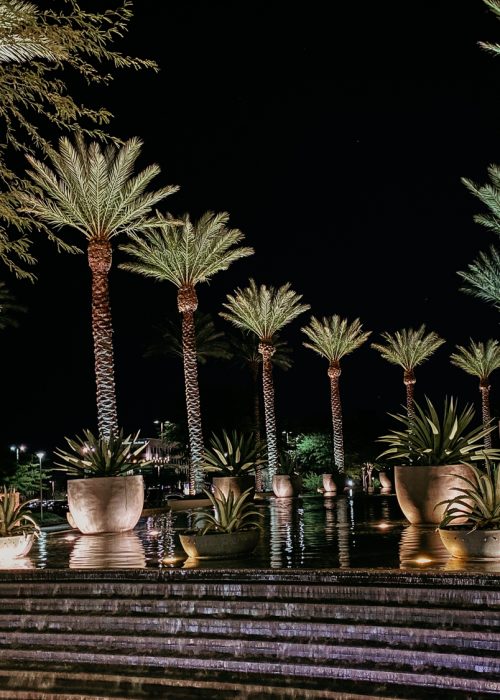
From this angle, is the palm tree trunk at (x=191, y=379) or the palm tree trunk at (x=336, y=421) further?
the palm tree trunk at (x=336, y=421)

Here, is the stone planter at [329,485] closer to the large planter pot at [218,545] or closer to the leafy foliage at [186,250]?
the leafy foliage at [186,250]

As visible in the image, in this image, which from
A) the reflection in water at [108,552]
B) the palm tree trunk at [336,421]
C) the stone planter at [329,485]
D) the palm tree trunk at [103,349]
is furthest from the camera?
the palm tree trunk at [336,421]

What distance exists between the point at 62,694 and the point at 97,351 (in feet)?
55.3

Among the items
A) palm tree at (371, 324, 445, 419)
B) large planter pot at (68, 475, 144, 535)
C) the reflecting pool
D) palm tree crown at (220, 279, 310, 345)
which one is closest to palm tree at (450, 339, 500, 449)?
palm tree at (371, 324, 445, 419)

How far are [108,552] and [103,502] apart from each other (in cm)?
410

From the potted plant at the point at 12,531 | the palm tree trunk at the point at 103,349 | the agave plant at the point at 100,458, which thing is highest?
the palm tree trunk at the point at 103,349

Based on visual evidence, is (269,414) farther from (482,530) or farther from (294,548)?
(482,530)

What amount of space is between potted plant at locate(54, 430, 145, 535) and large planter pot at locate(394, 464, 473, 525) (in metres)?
6.00

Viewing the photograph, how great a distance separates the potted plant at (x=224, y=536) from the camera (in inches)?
499

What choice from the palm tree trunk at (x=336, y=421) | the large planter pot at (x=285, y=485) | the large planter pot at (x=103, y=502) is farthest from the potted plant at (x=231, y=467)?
the palm tree trunk at (x=336, y=421)

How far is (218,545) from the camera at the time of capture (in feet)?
41.6

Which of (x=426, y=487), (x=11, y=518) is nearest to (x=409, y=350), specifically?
(x=426, y=487)

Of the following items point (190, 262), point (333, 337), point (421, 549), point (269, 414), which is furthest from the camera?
point (333, 337)

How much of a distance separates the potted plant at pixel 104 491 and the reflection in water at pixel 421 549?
6141mm
